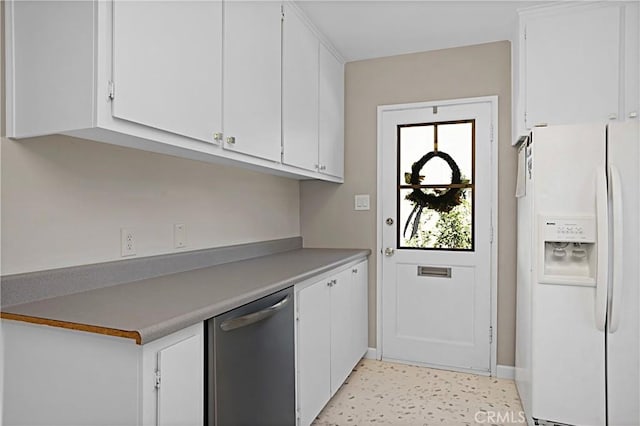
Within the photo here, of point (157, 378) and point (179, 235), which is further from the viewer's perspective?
point (179, 235)

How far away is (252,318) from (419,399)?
64.4 inches

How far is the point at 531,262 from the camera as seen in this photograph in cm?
221

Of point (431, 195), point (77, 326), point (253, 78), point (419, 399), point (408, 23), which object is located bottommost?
point (419, 399)

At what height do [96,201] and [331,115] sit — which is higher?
[331,115]

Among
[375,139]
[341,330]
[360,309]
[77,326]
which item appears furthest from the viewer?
[375,139]

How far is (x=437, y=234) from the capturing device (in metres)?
3.15

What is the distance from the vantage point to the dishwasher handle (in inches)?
54.6

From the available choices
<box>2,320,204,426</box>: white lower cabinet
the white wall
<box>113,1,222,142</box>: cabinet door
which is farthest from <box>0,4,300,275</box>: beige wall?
<box>113,1,222,142</box>: cabinet door

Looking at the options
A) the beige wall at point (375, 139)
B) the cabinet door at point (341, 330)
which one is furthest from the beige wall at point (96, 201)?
the beige wall at point (375, 139)

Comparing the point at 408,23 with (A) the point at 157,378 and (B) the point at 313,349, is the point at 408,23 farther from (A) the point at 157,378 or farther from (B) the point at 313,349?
(A) the point at 157,378

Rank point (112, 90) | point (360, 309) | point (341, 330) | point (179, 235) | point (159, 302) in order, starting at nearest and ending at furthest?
point (112, 90) < point (159, 302) < point (179, 235) < point (341, 330) < point (360, 309)

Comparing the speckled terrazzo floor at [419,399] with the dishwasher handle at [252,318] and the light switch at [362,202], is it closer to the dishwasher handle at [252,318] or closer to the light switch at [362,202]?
the dishwasher handle at [252,318]

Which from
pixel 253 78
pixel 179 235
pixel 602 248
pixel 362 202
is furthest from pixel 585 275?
pixel 179 235

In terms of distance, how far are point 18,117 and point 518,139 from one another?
2.68 m
